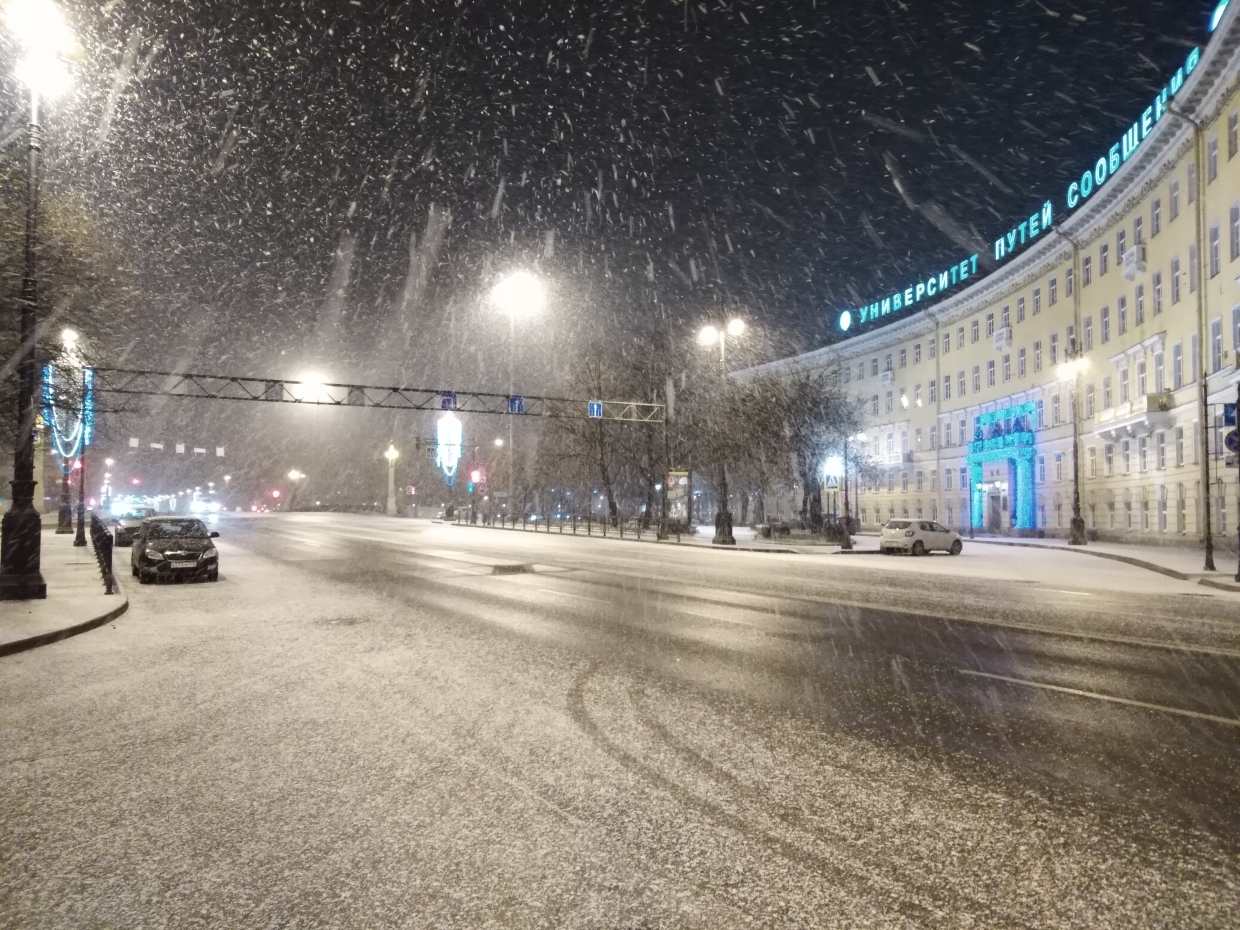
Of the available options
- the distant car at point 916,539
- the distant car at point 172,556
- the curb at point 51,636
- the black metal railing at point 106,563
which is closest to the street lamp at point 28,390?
the black metal railing at point 106,563

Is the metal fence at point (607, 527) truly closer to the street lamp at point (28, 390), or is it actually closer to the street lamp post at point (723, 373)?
the street lamp post at point (723, 373)

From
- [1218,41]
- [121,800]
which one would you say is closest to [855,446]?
[1218,41]

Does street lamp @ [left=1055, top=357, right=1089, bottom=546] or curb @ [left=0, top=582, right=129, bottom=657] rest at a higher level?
street lamp @ [left=1055, top=357, right=1089, bottom=546]

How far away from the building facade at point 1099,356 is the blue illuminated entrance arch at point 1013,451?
0.39ft

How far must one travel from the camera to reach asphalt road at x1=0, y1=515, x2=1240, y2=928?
11.5 ft

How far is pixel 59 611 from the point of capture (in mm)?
12984

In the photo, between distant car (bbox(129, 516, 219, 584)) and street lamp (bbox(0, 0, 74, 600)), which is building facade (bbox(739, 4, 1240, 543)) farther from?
street lamp (bbox(0, 0, 74, 600))

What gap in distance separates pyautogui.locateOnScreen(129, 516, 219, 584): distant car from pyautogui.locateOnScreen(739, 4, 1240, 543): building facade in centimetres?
2457

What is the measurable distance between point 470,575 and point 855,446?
Result: 129 ft

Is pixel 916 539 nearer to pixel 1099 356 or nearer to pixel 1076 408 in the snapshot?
pixel 1076 408

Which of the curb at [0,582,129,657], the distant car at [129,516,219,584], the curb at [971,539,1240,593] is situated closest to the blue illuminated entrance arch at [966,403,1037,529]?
the curb at [971,539,1240,593]

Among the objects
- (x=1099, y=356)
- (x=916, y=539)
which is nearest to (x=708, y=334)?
(x=916, y=539)

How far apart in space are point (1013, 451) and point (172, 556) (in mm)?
44829

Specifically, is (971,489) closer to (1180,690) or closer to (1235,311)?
(1235,311)
